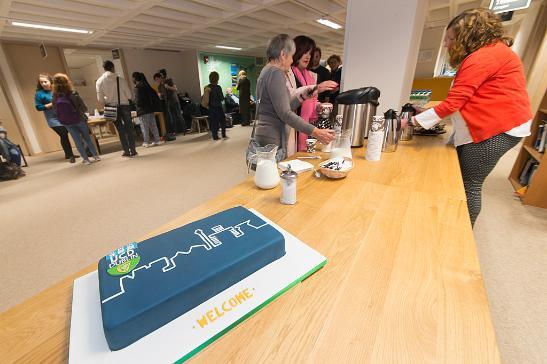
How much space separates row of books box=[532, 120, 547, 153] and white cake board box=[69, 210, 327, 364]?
303 centimetres

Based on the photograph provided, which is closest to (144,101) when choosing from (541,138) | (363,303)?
(363,303)

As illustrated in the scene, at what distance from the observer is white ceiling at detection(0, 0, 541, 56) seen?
347cm

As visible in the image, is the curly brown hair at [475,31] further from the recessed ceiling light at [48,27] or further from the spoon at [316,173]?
the recessed ceiling light at [48,27]

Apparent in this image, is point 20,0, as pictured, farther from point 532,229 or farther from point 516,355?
point 532,229

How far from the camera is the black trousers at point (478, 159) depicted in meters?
1.19

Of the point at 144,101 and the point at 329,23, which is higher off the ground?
the point at 329,23

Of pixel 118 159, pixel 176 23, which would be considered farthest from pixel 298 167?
pixel 176 23

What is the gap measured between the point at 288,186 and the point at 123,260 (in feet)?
1.61

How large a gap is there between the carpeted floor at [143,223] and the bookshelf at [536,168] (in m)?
0.09

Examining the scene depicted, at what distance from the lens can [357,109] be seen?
1.36 metres

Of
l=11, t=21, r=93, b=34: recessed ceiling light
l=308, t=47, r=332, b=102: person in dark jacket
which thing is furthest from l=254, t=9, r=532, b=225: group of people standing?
l=11, t=21, r=93, b=34: recessed ceiling light

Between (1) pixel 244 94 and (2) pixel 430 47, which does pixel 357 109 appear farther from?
(2) pixel 430 47

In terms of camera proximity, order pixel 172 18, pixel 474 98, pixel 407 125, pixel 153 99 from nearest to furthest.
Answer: pixel 474 98 → pixel 407 125 → pixel 172 18 → pixel 153 99

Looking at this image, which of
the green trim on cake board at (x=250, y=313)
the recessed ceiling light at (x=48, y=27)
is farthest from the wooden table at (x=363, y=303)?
the recessed ceiling light at (x=48, y=27)
